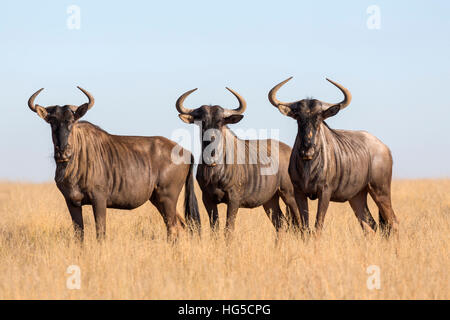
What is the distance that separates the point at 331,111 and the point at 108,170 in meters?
3.79

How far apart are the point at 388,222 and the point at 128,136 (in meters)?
4.97

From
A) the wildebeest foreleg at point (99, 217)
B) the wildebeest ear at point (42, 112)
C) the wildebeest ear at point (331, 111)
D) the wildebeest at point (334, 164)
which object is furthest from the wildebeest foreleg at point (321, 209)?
the wildebeest ear at point (42, 112)

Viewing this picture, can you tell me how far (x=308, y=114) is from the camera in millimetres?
8930

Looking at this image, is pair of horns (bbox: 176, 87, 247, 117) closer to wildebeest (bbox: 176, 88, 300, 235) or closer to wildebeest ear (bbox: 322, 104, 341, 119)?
wildebeest (bbox: 176, 88, 300, 235)

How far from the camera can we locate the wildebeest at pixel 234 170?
9.41 m

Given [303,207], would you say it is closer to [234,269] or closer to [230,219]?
[230,219]

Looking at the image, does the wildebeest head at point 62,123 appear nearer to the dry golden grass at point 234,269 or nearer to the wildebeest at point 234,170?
the dry golden grass at point 234,269

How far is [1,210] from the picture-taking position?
1733 centimetres

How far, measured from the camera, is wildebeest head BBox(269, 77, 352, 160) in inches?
349

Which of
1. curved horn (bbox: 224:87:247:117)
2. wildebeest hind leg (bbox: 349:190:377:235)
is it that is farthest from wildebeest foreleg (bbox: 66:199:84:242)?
wildebeest hind leg (bbox: 349:190:377:235)
